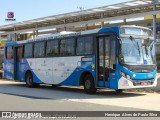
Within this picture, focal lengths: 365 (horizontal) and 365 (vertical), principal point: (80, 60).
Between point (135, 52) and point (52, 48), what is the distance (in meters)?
6.24

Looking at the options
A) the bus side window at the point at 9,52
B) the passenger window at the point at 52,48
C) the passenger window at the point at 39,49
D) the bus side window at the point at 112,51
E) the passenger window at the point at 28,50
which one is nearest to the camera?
the bus side window at the point at 112,51

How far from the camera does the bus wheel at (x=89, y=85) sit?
17469 millimetres

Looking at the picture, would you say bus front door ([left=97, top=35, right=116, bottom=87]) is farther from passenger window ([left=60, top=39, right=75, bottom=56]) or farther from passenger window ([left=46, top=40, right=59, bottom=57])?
passenger window ([left=46, top=40, right=59, bottom=57])

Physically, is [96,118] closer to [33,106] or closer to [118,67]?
[33,106]

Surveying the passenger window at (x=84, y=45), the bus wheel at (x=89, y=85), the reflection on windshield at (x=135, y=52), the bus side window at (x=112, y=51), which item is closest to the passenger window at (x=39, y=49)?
the passenger window at (x=84, y=45)

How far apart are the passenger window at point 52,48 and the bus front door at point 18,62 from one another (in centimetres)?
409

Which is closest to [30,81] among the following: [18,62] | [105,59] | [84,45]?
[18,62]

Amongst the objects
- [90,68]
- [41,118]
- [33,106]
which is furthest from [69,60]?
[41,118]

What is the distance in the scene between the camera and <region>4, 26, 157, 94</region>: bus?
16.2m

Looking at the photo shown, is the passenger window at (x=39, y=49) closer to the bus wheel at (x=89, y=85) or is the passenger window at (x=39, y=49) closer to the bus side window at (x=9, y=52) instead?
the bus side window at (x=9, y=52)

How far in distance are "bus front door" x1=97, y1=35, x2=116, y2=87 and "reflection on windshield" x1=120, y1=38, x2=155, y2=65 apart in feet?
1.49

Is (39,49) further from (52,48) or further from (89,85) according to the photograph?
(89,85)

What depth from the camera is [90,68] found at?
17.6 m

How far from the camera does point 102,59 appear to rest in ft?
55.8
